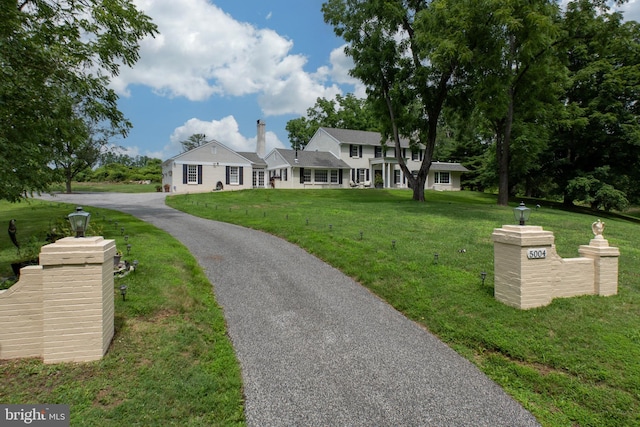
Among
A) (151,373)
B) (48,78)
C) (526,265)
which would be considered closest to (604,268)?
(526,265)

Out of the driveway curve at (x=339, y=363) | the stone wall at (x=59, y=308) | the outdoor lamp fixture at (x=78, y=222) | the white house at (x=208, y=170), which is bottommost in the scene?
the driveway curve at (x=339, y=363)

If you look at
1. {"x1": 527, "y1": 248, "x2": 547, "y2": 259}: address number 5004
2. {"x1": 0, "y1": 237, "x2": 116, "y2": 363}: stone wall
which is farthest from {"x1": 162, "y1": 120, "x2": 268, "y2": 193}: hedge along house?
{"x1": 527, "y1": 248, "x2": 547, "y2": 259}: address number 5004

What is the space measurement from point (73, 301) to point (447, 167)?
42541 mm

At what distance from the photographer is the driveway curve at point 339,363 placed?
3.53 m

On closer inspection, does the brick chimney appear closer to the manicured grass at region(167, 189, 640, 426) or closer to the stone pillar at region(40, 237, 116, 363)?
the manicured grass at region(167, 189, 640, 426)

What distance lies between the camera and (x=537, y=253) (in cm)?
525

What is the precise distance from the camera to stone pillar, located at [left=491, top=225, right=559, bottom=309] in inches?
205

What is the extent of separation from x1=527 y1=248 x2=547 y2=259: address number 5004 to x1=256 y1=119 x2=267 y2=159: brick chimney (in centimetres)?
3773

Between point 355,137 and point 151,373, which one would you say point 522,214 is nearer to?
point 151,373

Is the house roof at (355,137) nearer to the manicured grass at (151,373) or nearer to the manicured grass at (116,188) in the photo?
the manicured grass at (116,188)

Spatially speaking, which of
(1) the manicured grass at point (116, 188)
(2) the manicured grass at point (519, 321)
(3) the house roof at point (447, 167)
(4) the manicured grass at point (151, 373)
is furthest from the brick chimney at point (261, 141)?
(4) the manicured grass at point (151, 373)

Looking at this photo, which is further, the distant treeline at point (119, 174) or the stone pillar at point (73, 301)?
the distant treeline at point (119, 174)

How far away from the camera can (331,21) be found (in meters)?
22.2

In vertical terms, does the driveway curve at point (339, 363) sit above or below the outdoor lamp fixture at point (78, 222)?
below
